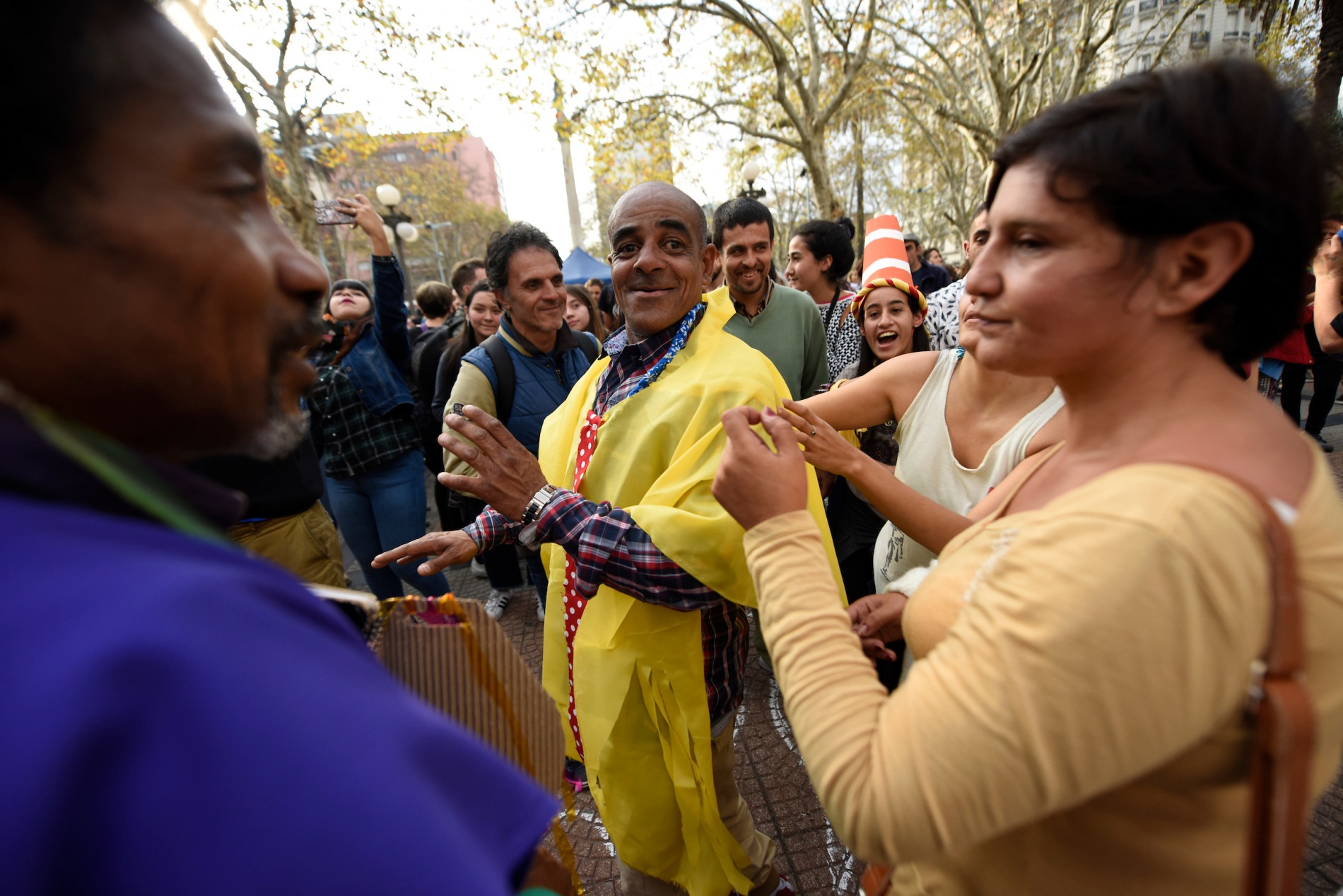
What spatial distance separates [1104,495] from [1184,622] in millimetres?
163

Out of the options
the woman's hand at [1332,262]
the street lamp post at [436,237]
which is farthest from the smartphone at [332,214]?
the street lamp post at [436,237]

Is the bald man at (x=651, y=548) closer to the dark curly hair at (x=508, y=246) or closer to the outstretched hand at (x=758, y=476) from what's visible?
the outstretched hand at (x=758, y=476)

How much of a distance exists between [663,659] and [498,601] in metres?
3.17

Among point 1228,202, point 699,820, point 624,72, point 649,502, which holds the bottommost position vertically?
point 699,820

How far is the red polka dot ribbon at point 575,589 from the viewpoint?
1.96 meters

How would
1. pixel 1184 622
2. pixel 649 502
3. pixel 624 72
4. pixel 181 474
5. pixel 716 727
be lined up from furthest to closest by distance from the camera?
1. pixel 624 72
2. pixel 716 727
3. pixel 649 502
4. pixel 1184 622
5. pixel 181 474

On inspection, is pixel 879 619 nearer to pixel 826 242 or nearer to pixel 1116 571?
pixel 1116 571

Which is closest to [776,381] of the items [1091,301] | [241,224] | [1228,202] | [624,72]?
[1091,301]

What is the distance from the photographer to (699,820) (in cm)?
184

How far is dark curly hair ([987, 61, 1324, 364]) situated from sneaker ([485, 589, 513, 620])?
4293 millimetres

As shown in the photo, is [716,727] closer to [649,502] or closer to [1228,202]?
[649,502]

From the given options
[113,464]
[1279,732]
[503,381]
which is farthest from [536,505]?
[503,381]

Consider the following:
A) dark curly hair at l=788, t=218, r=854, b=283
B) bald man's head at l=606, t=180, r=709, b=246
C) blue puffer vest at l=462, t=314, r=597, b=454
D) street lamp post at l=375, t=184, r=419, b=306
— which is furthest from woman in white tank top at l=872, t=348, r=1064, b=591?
street lamp post at l=375, t=184, r=419, b=306

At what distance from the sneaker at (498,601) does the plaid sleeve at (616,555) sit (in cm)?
309
